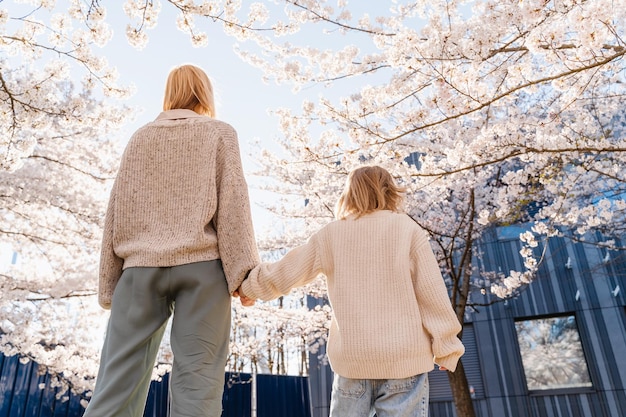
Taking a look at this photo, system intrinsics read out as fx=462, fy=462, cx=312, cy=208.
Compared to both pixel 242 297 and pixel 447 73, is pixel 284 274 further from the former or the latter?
pixel 447 73

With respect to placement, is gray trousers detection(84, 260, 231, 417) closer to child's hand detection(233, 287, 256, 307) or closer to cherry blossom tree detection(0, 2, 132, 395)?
child's hand detection(233, 287, 256, 307)

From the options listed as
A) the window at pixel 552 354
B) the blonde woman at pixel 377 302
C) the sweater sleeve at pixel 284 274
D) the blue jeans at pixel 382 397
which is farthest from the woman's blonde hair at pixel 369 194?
the window at pixel 552 354

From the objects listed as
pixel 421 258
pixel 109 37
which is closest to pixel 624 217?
pixel 421 258

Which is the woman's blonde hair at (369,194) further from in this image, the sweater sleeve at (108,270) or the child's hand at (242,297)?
the sweater sleeve at (108,270)

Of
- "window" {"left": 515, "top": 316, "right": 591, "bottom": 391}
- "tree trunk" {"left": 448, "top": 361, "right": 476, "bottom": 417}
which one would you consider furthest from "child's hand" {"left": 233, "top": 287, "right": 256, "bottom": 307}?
"window" {"left": 515, "top": 316, "right": 591, "bottom": 391}

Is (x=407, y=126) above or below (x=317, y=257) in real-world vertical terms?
above

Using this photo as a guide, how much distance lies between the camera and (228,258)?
1.57 metres

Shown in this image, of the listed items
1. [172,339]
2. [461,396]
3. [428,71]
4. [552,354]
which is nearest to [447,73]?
[428,71]

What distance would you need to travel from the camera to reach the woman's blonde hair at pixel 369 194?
192 cm

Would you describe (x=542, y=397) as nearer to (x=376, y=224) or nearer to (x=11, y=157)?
(x=376, y=224)

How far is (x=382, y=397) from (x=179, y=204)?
0.99 meters

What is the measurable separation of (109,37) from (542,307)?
892 centimetres

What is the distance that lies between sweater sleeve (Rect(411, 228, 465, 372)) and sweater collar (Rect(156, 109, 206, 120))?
1006 mm

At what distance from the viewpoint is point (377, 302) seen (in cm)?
170
